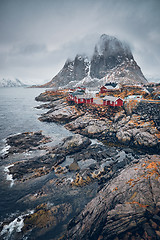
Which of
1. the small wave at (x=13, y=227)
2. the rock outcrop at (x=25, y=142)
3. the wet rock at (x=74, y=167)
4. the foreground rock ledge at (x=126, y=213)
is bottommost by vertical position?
the small wave at (x=13, y=227)

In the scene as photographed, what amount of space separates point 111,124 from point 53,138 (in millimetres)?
19796

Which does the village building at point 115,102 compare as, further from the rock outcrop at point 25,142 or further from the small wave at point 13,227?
the small wave at point 13,227

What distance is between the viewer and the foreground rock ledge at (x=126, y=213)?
370 inches

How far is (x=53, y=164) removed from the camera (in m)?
23.5

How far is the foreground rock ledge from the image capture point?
30.9 feet

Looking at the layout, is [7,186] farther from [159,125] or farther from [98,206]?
[159,125]

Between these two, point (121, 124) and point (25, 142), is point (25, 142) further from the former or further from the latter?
point (121, 124)

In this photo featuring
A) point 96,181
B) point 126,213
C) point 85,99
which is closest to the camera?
point 126,213

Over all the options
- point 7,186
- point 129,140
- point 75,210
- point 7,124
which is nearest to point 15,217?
point 7,186

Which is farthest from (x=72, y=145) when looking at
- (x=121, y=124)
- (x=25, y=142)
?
(x=121, y=124)

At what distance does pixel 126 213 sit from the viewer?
10.3 m

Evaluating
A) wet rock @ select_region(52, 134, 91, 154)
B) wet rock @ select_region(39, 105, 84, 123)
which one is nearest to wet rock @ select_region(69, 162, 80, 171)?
wet rock @ select_region(52, 134, 91, 154)

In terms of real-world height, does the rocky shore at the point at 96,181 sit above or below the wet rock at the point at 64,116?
below

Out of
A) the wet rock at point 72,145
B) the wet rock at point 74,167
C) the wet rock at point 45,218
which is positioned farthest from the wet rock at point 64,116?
the wet rock at point 45,218
